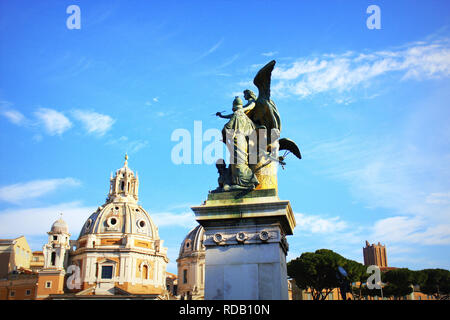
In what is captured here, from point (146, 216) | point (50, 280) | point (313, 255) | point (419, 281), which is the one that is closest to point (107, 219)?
point (146, 216)

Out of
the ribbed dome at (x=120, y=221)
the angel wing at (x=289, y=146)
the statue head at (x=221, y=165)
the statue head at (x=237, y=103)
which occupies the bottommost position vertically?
the statue head at (x=221, y=165)

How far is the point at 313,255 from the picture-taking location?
63688 millimetres

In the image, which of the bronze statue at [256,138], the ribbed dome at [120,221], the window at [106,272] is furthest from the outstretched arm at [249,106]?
the ribbed dome at [120,221]

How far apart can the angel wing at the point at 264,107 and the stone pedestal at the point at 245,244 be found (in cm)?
223

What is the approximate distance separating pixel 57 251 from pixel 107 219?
50.8 ft

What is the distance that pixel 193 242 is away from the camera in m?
111

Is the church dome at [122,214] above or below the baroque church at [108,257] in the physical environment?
above

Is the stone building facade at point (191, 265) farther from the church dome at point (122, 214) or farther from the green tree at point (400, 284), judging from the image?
the green tree at point (400, 284)

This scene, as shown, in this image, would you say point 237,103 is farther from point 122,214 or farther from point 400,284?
point 122,214

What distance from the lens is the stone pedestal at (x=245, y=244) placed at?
8102 millimetres

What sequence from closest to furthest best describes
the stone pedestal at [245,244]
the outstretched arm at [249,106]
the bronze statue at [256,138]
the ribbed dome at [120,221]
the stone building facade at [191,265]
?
1. the stone pedestal at [245,244]
2. the bronze statue at [256,138]
3. the outstretched arm at [249,106]
4. the stone building facade at [191,265]
5. the ribbed dome at [120,221]

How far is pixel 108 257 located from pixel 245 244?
10040 centimetres

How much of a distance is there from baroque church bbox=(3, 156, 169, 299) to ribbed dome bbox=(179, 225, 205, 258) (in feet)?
18.3
